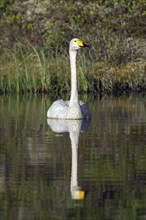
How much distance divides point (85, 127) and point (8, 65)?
1181 centimetres

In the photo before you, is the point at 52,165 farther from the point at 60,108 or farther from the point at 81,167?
the point at 60,108

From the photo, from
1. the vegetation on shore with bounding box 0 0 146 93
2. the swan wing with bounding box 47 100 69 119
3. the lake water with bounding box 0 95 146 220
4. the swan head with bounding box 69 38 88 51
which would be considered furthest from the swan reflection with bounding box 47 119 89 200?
the vegetation on shore with bounding box 0 0 146 93

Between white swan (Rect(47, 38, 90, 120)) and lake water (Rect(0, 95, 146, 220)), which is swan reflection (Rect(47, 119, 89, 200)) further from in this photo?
white swan (Rect(47, 38, 90, 120))

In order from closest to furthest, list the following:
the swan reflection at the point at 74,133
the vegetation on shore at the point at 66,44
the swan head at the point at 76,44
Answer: the swan reflection at the point at 74,133 → the swan head at the point at 76,44 → the vegetation on shore at the point at 66,44

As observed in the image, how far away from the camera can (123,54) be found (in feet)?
104

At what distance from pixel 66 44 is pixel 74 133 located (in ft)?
59.9

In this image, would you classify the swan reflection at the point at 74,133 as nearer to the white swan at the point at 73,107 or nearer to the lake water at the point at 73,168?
the lake water at the point at 73,168

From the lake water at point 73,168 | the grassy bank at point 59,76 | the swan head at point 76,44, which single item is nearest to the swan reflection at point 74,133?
the lake water at point 73,168

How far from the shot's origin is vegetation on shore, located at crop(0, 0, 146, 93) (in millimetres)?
28078

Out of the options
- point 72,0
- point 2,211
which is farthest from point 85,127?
point 72,0

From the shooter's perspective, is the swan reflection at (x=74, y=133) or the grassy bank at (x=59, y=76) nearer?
the swan reflection at (x=74, y=133)

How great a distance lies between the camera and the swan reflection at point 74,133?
35.3 ft

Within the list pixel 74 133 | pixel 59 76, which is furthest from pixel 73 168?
pixel 59 76

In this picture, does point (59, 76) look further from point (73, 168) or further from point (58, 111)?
point (73, 168)
